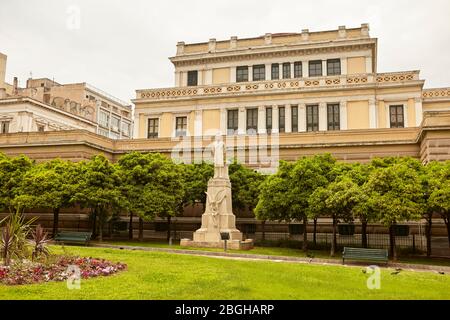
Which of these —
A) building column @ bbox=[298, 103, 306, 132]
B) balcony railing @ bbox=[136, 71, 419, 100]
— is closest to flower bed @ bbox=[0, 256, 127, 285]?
building column @ bbox=[298, 103, 306, 132]

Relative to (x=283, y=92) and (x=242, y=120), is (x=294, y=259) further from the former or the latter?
(x=283, y=92)

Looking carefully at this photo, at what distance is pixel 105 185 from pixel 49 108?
3280cm

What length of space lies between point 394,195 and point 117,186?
681 inches

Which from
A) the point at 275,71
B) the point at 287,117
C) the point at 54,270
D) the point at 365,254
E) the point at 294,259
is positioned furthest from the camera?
the point at 275,71

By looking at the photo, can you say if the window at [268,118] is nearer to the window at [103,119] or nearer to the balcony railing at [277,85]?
the balcony railing at [277,85]

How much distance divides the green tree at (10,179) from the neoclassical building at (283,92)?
37.6 ft

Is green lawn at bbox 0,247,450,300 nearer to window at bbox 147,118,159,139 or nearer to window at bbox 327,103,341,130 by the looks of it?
window at bbox 327,103,341,130

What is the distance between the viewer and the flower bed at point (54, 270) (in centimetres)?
1200

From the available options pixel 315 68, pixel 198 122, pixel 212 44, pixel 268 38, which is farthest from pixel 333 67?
pixel 198 122

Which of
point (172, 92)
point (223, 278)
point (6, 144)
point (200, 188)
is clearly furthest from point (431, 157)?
point (6, 144)

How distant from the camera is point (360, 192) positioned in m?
21.5

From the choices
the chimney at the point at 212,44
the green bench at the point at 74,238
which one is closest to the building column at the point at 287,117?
the chimney at the point at 212,44

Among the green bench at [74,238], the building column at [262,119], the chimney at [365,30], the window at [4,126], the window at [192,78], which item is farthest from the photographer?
the window at [192,78]

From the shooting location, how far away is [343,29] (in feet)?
167
